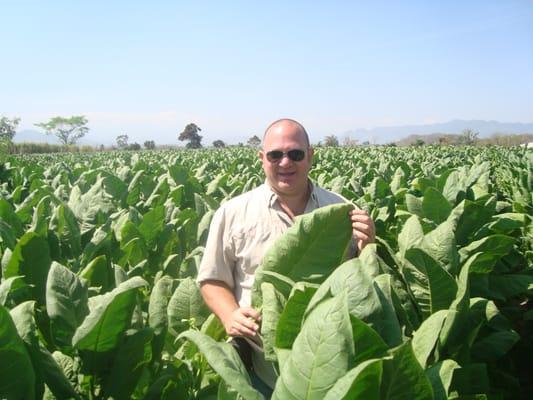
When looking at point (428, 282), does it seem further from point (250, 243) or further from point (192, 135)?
point (192, 135)

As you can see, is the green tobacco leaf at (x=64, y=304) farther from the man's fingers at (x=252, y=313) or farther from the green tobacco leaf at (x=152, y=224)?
the green tobacco leaf at (x=152, y=224)

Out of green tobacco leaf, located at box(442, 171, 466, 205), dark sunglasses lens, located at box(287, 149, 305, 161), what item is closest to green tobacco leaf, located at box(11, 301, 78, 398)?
dark sunglasses lens, located at box(287, 149, 305, 161)

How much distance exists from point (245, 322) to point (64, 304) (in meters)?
0.74

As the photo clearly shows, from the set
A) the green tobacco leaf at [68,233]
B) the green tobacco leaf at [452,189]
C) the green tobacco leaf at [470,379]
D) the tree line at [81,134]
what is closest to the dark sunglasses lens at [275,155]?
the green tobacco leaf at [68,233]

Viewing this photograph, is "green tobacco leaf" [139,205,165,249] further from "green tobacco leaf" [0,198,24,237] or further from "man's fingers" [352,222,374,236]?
"man's fingers" [352,222,374,236]

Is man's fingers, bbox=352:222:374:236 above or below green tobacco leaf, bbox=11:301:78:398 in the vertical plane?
above

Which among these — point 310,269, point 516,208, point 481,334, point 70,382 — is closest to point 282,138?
point 310,269

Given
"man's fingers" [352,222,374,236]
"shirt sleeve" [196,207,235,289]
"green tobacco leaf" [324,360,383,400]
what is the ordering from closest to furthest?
"green tobacco leaf" [324,360,383,400], "man's fingers" [352,222,374,236], "shirt sleeve" [196,207,235,289]

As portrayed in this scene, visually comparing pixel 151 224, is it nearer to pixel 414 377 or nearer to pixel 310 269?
pixel 310 269

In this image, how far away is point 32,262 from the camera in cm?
208

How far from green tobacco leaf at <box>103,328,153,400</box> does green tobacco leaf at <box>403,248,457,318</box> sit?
1018mm

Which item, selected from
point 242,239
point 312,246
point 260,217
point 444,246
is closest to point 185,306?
point 242,239

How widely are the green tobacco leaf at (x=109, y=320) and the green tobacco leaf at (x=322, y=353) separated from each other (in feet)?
1.70

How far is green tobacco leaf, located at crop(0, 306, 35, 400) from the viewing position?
1196mm
